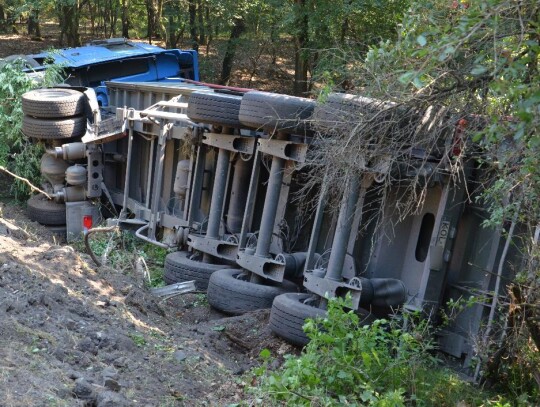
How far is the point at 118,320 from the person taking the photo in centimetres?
711

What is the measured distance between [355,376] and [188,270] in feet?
13.0

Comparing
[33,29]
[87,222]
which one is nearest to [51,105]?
[87,222]

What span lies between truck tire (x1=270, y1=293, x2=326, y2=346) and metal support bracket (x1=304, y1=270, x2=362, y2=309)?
0.52ft

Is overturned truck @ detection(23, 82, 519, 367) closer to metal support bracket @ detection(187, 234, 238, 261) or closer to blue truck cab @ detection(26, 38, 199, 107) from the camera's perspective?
metal support bracket @ detection(187, 234, 238, 261)

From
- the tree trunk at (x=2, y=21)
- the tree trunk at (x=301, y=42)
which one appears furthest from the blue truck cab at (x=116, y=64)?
the tree trunk at (x=2, y=21)

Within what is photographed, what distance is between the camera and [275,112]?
7895 mm

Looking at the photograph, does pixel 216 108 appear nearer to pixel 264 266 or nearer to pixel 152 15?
pixel 264 266

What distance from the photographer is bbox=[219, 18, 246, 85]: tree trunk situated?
20.6 meters

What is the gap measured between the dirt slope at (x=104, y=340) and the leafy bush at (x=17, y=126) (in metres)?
4.00

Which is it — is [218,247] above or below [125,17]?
below

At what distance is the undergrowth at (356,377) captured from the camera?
17.9ft

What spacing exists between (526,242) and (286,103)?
2.67 meters

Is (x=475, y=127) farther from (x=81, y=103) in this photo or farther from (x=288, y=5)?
(x=288, y=5)

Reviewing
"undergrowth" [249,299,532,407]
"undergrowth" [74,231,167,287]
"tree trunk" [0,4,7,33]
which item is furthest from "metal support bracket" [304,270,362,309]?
"tree trunk" [0,4,7,33]
